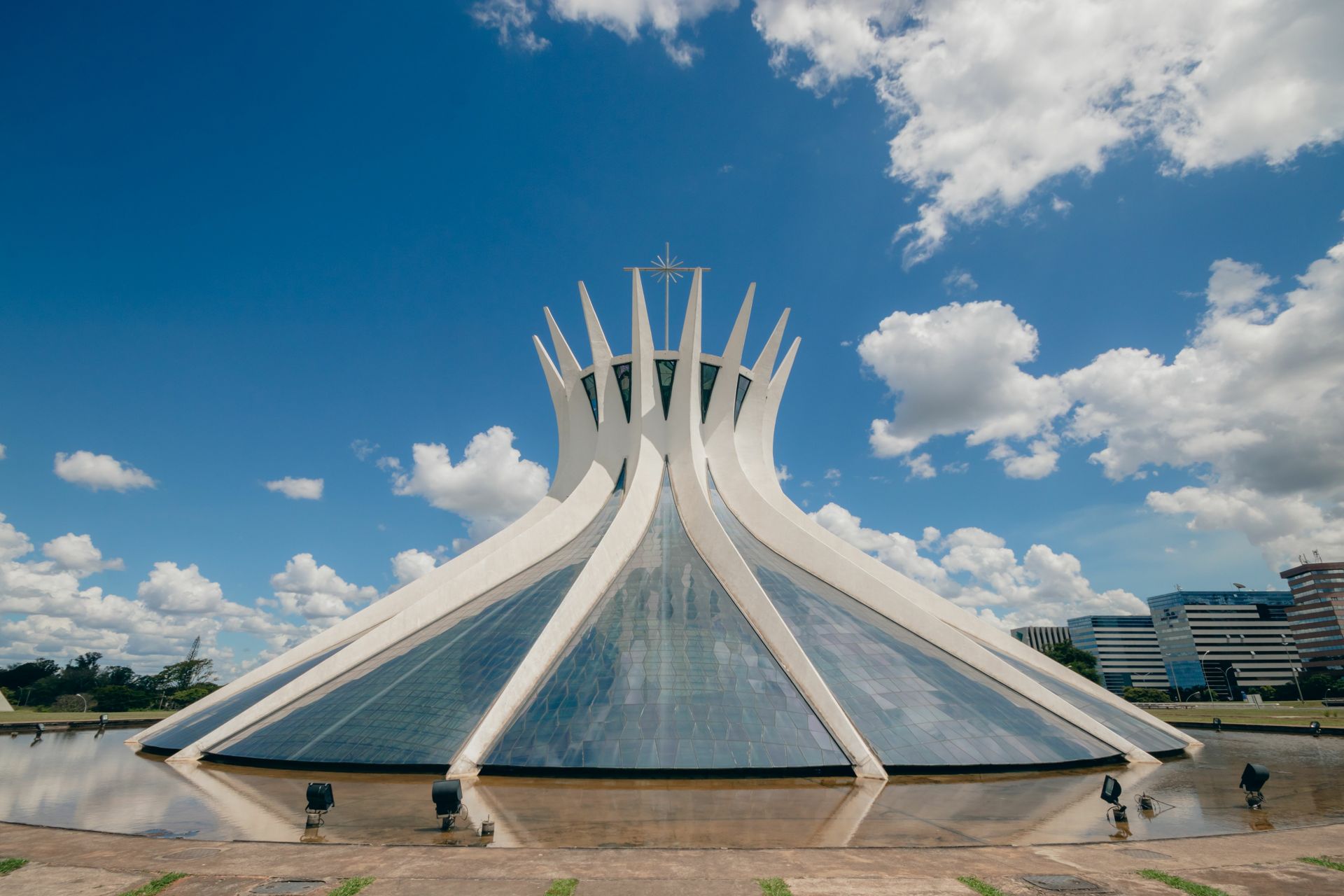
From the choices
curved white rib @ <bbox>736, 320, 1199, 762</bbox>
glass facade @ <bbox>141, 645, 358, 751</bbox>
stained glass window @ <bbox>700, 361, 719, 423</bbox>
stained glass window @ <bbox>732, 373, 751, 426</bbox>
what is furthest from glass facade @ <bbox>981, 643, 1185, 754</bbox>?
glass facade @ <bbox>141, 645, 358, 751</bbox>

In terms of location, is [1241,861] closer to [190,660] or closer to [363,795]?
[363,795]

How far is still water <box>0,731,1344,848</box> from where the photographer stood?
9203 mm

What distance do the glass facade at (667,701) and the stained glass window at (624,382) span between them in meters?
10.7

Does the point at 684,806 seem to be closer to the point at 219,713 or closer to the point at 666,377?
the point at 219,713

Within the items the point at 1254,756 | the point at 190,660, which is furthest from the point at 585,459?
the point at 190,660

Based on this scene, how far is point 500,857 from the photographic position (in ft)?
25.1

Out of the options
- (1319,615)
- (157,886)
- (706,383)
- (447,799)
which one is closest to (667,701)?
(447,799)

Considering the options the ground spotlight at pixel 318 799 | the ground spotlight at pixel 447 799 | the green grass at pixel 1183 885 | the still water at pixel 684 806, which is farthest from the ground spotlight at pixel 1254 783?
the ground spotlight at pixel 318 799

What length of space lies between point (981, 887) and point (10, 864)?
11.2 m

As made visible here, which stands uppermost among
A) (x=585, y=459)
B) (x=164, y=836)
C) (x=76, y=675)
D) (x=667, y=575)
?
(x=585, y=459)

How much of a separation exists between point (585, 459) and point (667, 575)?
32.4 ft

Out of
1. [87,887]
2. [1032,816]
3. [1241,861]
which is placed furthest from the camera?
[1032,816]

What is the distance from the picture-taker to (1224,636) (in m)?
128

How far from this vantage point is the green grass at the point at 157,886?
21.3 ft
